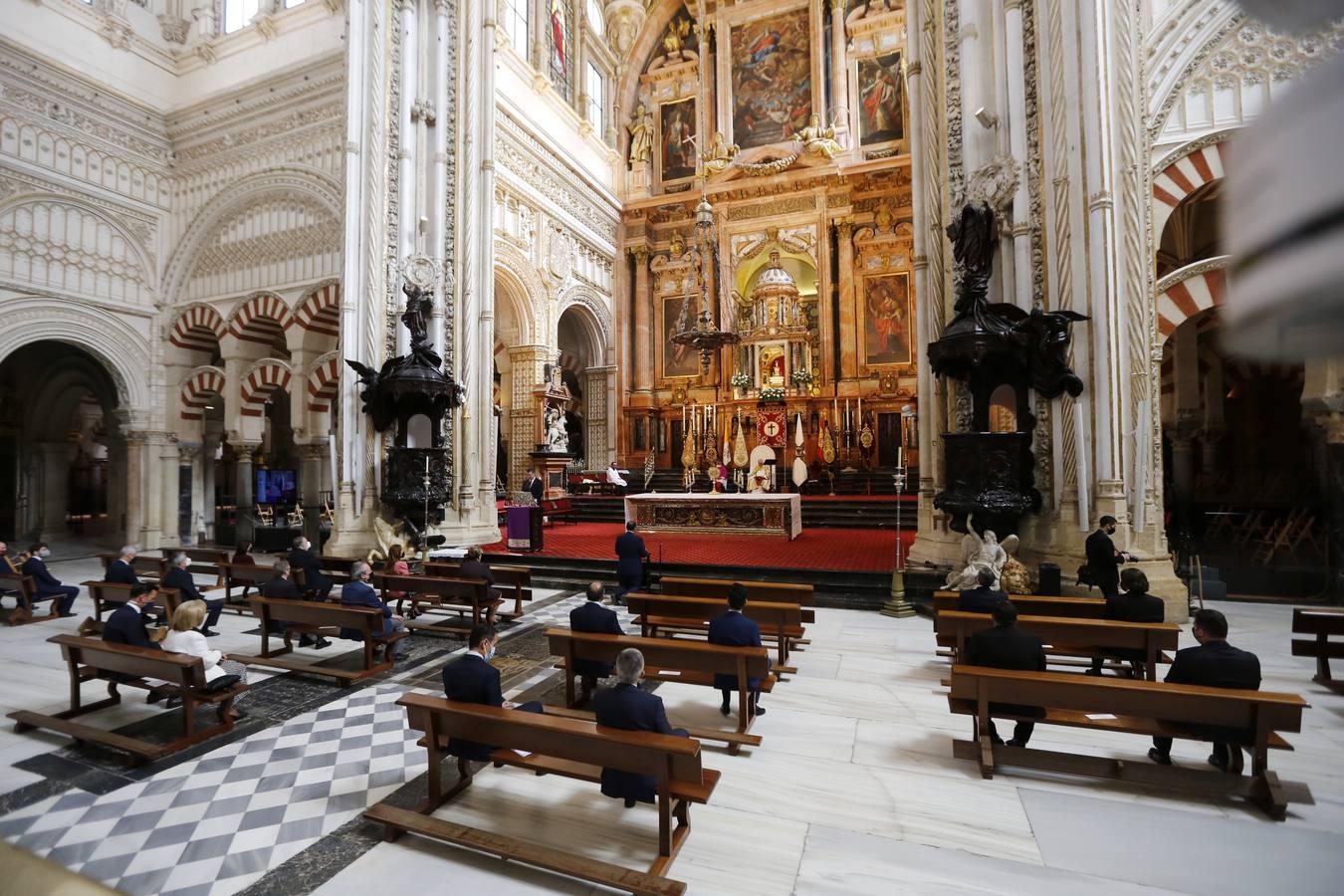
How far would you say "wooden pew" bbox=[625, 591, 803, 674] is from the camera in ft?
17.3

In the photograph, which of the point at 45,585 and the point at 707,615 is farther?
the point at 45,585

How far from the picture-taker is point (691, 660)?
410 cm

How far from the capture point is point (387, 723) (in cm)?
432

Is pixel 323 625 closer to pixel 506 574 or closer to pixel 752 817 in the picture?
pixel 506 574

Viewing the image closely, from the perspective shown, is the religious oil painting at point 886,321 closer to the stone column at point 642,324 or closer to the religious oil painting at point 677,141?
the stone column at point 642,324

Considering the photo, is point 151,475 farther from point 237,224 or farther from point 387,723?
point 387,723

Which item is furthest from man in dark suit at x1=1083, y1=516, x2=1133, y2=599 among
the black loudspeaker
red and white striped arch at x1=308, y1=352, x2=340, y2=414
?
red and white striped arch at x1=308, y1=352, x2=340, y2=414

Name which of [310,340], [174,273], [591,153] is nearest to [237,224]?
[174,273]

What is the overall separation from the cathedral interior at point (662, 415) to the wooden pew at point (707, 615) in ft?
0.26

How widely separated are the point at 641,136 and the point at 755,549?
15.8 m

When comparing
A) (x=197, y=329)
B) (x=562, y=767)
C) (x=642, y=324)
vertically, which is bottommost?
(x=562, y=767)

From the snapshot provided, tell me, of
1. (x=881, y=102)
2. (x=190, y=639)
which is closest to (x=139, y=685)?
(x=190, y=639)

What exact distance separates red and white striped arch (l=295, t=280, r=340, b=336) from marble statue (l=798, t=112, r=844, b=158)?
43.8 feet

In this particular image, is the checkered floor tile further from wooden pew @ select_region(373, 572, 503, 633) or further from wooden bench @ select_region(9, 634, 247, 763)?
wooden pew @ select_region(373, 572, 503, 633)
